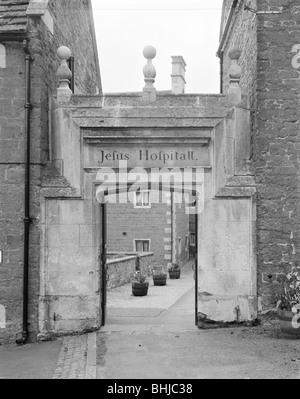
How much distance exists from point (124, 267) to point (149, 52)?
13.6 metres

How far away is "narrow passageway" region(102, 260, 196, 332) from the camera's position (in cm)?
1126

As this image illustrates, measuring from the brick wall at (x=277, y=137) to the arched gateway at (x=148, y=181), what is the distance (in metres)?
0.26

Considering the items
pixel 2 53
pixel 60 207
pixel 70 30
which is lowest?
pixel 60 207

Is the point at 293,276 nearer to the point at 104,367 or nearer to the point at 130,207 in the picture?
the point at 104,367

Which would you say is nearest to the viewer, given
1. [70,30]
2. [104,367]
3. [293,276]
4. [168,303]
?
[104,367]

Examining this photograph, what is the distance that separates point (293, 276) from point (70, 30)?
788 cm

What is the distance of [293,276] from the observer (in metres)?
9.97

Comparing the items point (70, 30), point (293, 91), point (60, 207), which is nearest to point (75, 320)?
point (60, 207)

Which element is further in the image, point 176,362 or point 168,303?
point 168,303

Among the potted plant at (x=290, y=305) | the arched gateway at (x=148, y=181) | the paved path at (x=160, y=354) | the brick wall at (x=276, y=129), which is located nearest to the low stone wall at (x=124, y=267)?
the paved path at (x=160, y=354)

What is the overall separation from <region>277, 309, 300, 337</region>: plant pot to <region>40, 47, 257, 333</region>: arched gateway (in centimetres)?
80

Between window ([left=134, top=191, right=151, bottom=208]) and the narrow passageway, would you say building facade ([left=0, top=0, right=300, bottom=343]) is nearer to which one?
the narrow passageway

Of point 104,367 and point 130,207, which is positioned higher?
point 130,207

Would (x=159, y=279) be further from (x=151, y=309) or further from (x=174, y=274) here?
(x=151, y=309)
